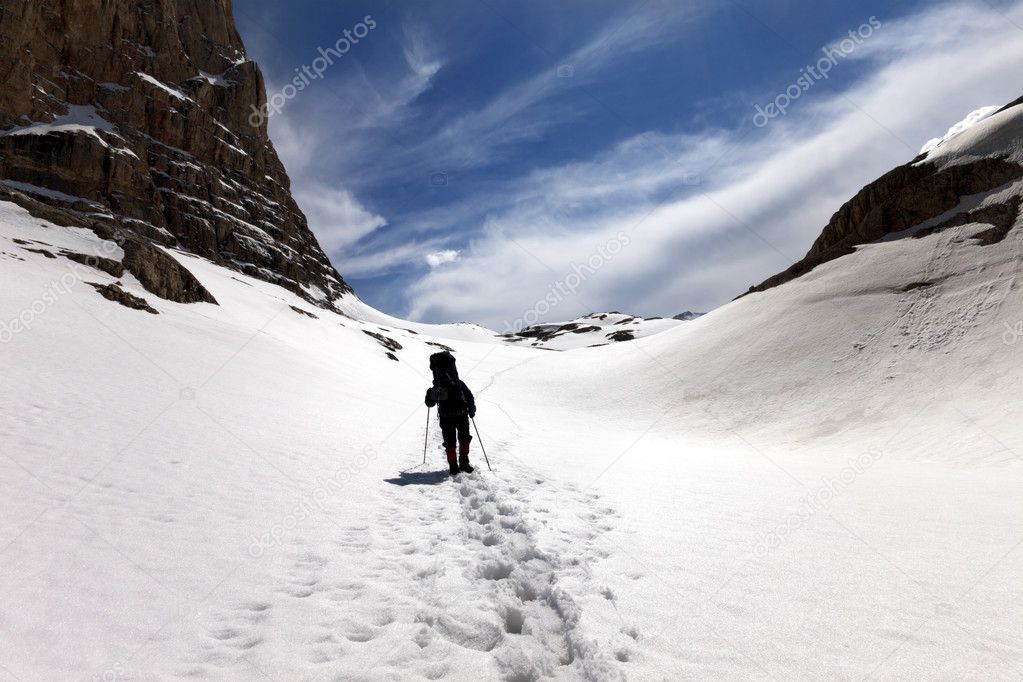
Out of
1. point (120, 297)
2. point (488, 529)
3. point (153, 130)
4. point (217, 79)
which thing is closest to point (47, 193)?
point (153, 130)

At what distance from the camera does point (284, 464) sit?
935cm

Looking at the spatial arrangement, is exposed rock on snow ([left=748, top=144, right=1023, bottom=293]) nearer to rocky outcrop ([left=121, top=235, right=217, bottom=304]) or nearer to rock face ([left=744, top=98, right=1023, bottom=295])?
rock face ([left=744, top=98, right=1023, bottom=295])

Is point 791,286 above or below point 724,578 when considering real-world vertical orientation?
above

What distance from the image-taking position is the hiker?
1083cm

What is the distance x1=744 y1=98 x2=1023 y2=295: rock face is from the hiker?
85.9ft

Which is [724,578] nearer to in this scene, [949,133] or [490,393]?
[490,393]

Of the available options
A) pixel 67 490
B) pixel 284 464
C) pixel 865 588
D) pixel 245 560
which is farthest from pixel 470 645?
pixel 284 464

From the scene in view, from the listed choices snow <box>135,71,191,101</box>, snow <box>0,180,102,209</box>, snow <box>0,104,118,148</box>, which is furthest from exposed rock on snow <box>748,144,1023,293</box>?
snow <box>135,71,191,101</box>

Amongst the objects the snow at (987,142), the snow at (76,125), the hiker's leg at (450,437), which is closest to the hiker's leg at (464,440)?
the hiker's leg at (450,437)

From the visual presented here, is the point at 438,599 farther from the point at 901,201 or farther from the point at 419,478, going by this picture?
the point at 901,201

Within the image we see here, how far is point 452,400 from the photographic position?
36.3 feet

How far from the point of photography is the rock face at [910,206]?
2334cm

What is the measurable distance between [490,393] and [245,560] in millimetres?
29951

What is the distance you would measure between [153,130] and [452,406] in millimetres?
137553
